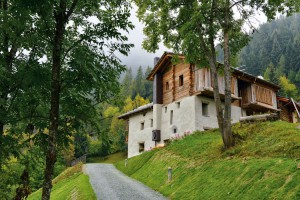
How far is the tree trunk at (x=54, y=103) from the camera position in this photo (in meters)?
8.20

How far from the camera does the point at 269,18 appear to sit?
18.2 m

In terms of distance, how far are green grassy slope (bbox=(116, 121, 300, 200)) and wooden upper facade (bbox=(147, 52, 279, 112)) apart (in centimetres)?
867

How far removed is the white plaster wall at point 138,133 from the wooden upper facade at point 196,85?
12.4ft

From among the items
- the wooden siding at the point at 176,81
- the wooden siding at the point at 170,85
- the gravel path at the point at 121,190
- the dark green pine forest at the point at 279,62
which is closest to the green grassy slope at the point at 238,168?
the gravel path at the point at 121,190

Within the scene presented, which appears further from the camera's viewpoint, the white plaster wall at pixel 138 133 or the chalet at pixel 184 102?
the white plaster wall at pixel 138 133

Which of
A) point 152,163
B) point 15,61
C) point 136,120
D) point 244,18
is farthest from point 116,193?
point 136,120

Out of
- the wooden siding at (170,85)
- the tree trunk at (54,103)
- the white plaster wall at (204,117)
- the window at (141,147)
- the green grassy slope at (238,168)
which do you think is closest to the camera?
the tree trunk at (54,103)

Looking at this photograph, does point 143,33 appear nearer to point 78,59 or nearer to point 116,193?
point 116,193

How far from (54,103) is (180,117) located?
23.7 m

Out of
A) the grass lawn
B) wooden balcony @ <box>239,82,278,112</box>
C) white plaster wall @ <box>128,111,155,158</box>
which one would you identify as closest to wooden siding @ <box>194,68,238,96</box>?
wooden balcony @ <box>239,82,278,112</box>

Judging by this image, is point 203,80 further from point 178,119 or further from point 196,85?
point 178,119

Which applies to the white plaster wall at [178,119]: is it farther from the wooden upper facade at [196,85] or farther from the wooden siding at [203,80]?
the wooden siding at [203,80]

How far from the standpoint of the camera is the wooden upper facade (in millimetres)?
30777

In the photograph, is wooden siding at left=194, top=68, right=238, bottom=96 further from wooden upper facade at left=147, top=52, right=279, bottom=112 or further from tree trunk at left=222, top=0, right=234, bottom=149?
tree trunk at left=222, top=0, right=234, bottom=149
